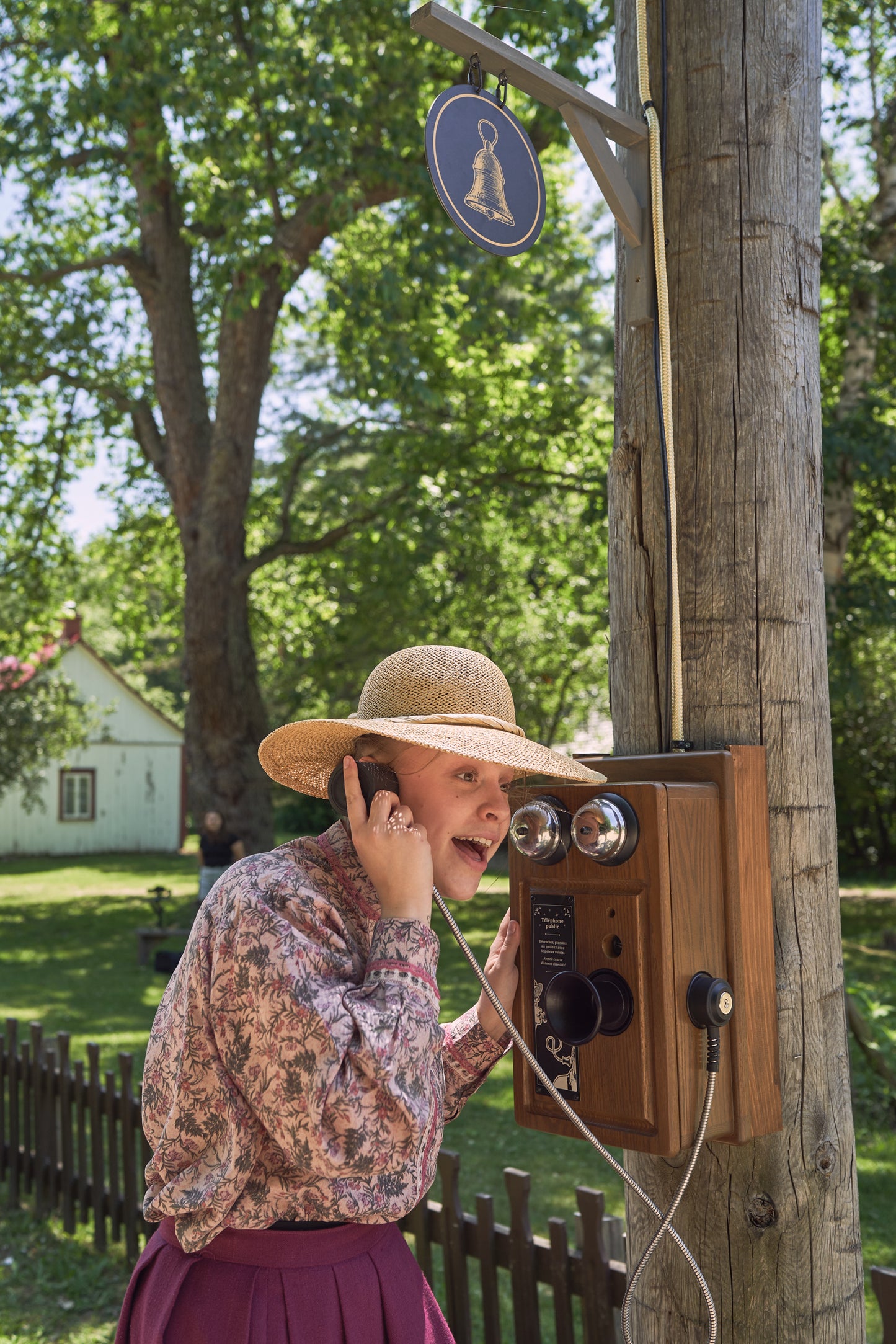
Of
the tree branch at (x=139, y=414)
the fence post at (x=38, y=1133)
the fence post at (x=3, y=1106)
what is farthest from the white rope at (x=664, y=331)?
the tree branch at (x=139, y=414)

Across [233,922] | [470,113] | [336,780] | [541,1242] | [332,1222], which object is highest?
[470,113]

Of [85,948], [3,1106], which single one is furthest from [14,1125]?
[85,948]

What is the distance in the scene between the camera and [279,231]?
33.5ft

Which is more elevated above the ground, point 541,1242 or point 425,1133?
point 425,1133

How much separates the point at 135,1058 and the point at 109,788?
23598 mm

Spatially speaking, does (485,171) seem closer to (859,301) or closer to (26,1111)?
(26,1111)

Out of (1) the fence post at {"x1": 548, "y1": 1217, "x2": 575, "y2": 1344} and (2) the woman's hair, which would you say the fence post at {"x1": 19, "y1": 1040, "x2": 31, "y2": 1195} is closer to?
(1) the fence post at {"x1": 548, "y1": 1217, "x2": 575, "y2": 1344}

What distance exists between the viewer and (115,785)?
102 feet

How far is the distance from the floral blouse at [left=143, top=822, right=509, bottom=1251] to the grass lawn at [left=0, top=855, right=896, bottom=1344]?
0.40 metres

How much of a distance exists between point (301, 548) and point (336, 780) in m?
11.6

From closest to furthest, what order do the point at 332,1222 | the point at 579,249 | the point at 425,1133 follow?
the point at 425,1133 < the point at 332,1222 < the point at 579,249

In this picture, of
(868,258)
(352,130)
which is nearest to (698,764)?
(868,258)

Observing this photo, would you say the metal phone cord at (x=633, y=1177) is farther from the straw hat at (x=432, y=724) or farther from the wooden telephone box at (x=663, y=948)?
the straw hat at (x=432, y=724)

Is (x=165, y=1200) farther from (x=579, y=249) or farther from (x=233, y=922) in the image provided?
(x=579, y=249)
